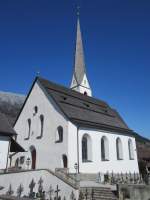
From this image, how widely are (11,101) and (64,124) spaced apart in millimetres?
16525

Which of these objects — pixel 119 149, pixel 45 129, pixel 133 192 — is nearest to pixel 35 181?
pixel 133 192

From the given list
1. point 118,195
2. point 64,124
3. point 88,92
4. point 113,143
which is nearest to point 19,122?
point 64,124

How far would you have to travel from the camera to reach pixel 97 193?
48.2 feet

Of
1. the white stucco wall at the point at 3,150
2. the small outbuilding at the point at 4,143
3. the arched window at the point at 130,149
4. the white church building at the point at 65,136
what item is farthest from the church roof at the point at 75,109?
the white stucco wall at the point at 3,150

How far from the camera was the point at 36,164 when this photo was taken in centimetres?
2445

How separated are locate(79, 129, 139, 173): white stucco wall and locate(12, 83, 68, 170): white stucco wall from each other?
2349mm

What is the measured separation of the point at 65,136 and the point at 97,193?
8385 mm

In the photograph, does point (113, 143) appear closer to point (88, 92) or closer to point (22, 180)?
point (22, 180)

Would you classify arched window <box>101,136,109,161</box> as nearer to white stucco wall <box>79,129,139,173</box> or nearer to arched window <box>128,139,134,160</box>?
white stucco wall <box>79,129,139,173</box>

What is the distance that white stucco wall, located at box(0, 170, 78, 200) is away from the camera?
46.3 feet

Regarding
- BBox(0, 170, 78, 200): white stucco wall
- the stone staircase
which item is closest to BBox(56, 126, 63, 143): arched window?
BBox(0, 170, 78, 200): white stucco wall

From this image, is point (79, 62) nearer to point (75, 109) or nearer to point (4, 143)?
point (75, 109)

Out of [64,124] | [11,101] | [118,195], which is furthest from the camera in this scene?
[11,101]

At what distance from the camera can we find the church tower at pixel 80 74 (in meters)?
48.8
